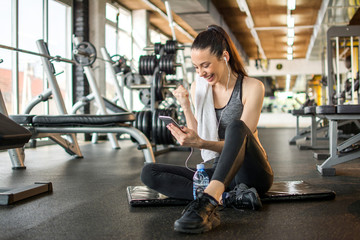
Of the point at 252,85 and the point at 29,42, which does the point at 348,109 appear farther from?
the point at 29,42

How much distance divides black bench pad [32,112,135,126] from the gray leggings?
1550mm

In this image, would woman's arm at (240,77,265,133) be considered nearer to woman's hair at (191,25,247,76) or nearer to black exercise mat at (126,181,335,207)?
woman's hair at (191,25,247,76)

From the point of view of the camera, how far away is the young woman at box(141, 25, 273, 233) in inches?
57.9

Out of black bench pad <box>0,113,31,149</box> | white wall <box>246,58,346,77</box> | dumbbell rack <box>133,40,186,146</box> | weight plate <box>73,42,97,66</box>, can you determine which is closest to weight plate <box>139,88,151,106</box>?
dumbbell rack <box>133,40,186,146</box>

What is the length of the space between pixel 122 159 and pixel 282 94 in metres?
13.1

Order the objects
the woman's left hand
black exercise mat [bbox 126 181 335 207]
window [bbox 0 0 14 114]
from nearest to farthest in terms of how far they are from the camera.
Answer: the woman's left hand < black exercise mat [bbox 126 181 335 207] < window [bbox 0 0 14 114]

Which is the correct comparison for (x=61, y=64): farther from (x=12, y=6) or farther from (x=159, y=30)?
(x=159, y=30)

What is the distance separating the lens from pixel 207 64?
1.69m

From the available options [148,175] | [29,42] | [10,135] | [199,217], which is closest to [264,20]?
[29,42]

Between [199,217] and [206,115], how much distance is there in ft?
1.74

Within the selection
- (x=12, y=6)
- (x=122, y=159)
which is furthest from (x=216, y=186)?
(x=12, y=6)

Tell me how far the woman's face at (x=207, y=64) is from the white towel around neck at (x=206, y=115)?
0.09 m

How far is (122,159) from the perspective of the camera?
4.16 meters

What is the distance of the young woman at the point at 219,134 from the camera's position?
1470 mm
